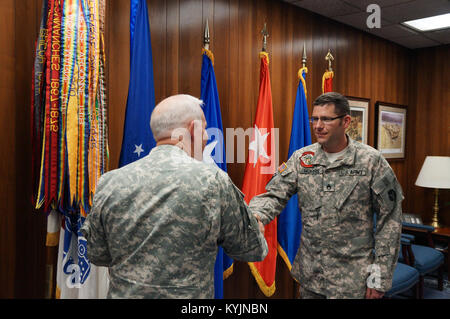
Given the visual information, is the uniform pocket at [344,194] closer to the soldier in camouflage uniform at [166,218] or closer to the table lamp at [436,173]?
the soldier in camouflage uniform at [166,218]

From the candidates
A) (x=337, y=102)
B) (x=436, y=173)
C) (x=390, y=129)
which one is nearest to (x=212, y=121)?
(x=337, y=102)

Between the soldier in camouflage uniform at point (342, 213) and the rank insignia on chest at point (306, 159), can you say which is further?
the rank insignia on chest at point (306, 159)

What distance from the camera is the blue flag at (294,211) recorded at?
110 inches

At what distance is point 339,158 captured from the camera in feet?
6.03

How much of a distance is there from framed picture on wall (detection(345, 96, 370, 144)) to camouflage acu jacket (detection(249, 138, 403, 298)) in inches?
86.3

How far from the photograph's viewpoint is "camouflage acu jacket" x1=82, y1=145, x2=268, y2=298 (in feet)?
3.80

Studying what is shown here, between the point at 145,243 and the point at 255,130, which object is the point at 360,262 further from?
the point at 255,130

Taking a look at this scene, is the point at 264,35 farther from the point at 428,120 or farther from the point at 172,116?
the point at 428,120

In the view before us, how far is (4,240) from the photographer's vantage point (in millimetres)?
1716

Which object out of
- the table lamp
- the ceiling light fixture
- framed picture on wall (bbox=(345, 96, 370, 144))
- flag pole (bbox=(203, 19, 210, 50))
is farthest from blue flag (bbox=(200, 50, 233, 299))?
the table lamp

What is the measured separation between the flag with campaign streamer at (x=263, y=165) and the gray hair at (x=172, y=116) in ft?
4.65

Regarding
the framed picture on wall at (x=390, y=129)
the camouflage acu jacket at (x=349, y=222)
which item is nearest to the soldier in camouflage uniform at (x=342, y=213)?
the camouflage acu jacket at (x=349, y=222)

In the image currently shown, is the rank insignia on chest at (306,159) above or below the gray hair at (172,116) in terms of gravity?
below

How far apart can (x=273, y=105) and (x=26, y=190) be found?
1.99m
